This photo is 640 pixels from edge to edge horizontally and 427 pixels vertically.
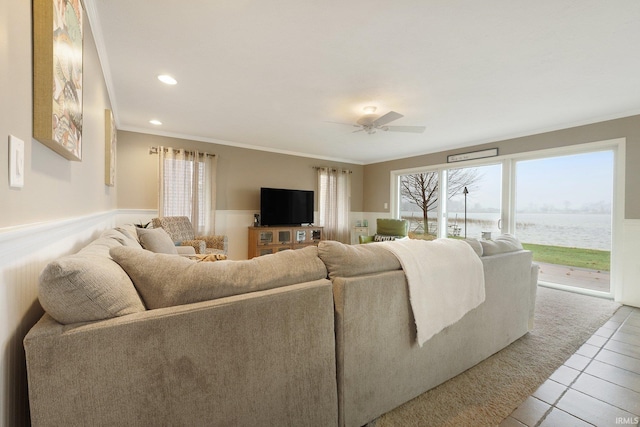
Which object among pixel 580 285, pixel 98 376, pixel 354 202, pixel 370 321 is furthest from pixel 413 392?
pixel 354 202

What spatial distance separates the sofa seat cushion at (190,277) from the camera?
0.98 m

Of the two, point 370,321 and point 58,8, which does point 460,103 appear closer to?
point 370,321

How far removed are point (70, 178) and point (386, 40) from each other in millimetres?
2212

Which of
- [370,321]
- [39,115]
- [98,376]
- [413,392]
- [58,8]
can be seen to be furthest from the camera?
[413,392]

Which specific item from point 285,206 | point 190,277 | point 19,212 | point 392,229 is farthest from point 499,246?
point 285,206

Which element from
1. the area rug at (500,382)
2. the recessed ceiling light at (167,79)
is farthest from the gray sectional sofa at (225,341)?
the recessed ceiling light at (167,79)

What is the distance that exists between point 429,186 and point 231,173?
414cm

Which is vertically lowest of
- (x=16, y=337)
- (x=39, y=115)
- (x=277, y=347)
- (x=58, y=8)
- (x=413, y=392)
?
(x=413, y=392)

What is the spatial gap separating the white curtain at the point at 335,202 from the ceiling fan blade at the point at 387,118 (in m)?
2.97

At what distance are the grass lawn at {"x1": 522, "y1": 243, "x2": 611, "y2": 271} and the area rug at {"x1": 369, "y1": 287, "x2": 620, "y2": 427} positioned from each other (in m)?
1.35

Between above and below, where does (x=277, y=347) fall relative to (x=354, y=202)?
below

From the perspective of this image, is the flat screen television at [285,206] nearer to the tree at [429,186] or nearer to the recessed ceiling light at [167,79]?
the tree at [429,186]

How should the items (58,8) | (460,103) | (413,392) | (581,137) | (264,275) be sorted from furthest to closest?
(581,137) → (460,103) → (413,392) → (264,275) → (58,8)

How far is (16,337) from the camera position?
0.80 meters
